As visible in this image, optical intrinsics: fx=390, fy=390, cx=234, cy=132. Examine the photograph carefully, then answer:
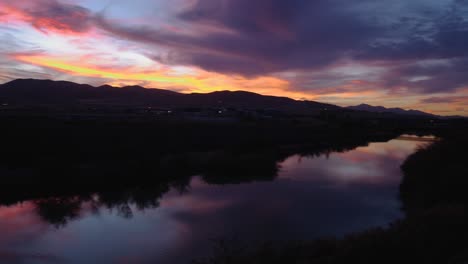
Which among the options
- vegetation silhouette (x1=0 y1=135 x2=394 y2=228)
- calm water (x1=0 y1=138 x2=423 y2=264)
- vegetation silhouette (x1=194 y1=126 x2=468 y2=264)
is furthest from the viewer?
vegetation silhouette (x1=0 y1=135 x2=394 y2=228)

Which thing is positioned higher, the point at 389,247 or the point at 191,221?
the point at 389,247

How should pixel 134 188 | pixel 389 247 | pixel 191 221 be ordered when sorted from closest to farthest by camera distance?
pixel 389 247 → pixel 191 221 → pixel 134 188

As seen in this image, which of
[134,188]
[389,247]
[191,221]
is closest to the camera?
[389,247]

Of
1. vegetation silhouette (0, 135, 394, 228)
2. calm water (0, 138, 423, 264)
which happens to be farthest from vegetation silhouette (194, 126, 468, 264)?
vegetation silhouette (0, 135, 394, 228)

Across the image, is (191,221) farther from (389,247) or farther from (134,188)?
(389,247)

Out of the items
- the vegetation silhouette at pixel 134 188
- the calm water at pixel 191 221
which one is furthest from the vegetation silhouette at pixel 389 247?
the vegetation silhouette at pixel 134 188

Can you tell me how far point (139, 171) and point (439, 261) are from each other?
21803 millimetres

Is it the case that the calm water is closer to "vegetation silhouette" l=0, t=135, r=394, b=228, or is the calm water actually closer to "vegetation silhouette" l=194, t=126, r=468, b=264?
"vegetation silhouette" l=0, t=135, r=394, b=228

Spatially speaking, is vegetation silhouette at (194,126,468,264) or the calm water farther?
the calm water

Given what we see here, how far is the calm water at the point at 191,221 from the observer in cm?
1429

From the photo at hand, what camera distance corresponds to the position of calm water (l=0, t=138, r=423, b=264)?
14.3 m

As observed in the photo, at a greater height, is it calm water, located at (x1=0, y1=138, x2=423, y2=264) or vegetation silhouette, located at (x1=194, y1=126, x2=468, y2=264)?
vegetation silhouette, located at (x1=194, y1=126, x2=468, y2=264)

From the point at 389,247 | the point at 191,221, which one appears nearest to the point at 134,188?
the point at 191,221

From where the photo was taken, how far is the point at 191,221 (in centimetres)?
1800
